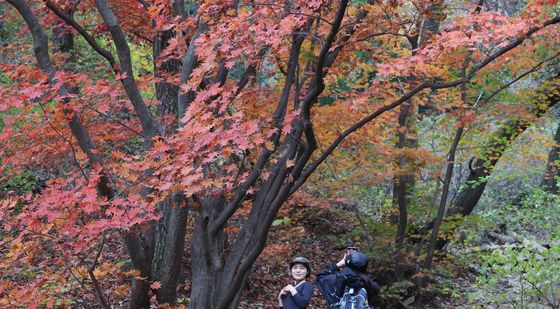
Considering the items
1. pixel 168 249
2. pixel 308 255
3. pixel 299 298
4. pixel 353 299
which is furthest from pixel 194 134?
pixel 308 255

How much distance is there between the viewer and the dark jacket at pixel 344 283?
4.91 meters

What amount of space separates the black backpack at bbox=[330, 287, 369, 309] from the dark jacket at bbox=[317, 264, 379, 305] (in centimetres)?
4

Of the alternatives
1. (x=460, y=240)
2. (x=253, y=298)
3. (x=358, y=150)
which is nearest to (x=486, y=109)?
(x=358, y=150)

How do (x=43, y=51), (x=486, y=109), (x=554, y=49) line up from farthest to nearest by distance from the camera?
(x=486, y=109) < (x=554, y=49) < (x=43, y=51)

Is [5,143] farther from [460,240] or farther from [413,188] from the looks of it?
[460,240]

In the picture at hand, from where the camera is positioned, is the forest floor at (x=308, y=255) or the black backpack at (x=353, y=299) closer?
the black backpack at (x=353, y=299)

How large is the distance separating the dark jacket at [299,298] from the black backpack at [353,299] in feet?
1.23

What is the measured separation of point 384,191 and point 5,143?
7501mm

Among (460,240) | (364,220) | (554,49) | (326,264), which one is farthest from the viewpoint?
→ (460,240)

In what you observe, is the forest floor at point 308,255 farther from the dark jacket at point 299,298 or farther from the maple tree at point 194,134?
the dark jacket at point 299,298

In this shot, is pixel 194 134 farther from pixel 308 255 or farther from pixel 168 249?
pixel 308 255

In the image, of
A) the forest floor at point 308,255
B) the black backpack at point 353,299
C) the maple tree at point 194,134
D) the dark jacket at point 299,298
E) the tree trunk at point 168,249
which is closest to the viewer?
the maple tree at point 194,134

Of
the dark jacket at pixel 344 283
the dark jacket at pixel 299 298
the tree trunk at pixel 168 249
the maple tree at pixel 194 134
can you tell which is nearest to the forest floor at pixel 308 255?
the tree trunk at pixel 168 249

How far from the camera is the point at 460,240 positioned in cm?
1227
